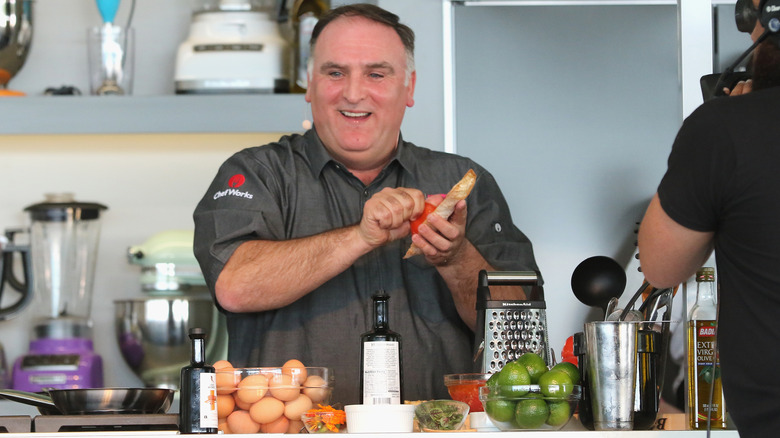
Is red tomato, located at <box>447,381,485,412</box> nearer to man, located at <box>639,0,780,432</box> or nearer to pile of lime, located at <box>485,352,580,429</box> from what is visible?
pile of lime, located at <box>485,352,580,429</box>

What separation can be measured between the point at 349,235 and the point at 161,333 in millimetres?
971

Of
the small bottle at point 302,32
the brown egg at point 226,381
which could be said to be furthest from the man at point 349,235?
the brown egg at point 226,381

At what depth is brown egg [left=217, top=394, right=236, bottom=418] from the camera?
1.29 meters

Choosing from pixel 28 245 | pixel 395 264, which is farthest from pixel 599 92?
pixel 28 245

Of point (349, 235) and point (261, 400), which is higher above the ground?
point (349, 235)

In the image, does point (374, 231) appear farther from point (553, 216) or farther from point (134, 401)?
point (553, 216)

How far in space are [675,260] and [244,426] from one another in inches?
22.7

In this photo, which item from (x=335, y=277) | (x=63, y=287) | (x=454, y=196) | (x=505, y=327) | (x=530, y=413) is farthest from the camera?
(x=63, y=287)

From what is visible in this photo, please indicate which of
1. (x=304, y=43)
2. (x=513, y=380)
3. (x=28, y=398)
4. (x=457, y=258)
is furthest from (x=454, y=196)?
(x=304, y=43)

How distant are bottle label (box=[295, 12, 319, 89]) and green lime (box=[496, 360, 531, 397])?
1.46 metres

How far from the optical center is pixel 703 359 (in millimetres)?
1369

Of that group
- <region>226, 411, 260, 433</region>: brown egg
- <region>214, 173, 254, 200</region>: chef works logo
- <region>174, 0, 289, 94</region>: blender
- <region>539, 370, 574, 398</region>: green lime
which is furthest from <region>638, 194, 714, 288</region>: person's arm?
<region>174, 0, 289, 94</region>: blender

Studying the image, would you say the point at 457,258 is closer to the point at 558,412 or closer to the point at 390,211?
the point at 390,211

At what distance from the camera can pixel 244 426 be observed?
1271 millimetres
